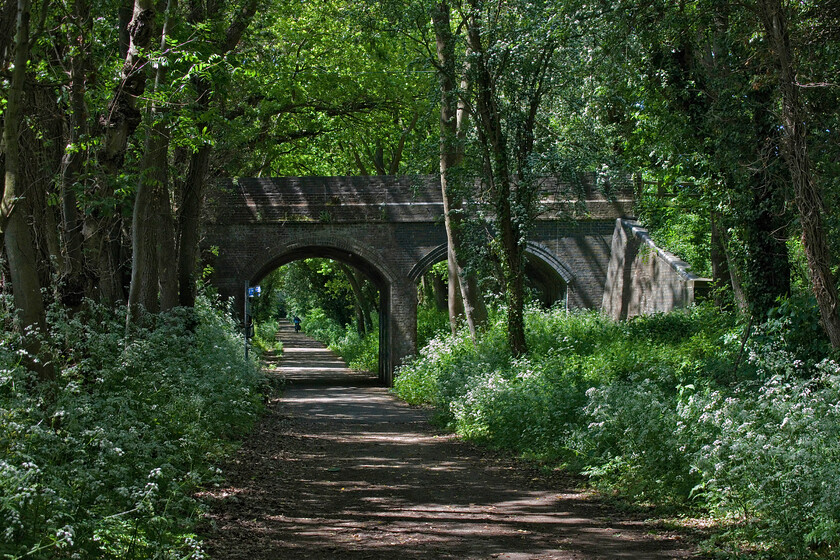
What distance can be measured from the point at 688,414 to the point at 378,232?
17618 mm

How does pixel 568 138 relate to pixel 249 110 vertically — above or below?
below

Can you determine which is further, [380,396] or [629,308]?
[629,308]

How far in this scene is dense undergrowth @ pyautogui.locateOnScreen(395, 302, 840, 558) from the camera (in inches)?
221

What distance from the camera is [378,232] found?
24297 mm

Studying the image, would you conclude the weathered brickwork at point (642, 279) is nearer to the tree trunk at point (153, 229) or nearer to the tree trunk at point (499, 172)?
the tree trunk at point (499, 172)

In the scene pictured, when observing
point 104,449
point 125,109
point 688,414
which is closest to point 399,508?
point 688,414

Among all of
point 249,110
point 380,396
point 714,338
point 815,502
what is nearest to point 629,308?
point 380,396

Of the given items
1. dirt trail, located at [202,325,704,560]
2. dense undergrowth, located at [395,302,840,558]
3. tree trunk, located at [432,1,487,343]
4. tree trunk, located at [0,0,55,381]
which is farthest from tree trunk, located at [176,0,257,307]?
tree trunk, located at [0,0,55,381]

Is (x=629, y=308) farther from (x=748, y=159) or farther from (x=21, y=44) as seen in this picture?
(x=21, y=44)

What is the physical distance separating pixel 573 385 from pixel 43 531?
25.8 feet

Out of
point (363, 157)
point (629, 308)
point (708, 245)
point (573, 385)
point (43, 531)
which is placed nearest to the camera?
point (43, 531)

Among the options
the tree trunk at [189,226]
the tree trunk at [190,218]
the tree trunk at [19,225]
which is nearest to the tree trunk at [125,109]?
the tree trunk at [19,225]

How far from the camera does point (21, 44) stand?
608 cm

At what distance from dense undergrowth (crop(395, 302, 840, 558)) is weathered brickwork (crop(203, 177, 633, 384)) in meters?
6.75
